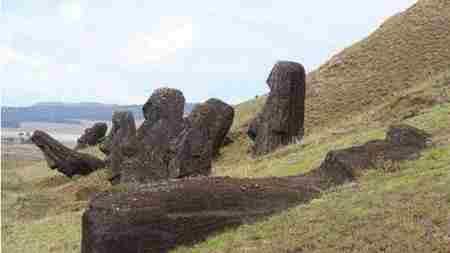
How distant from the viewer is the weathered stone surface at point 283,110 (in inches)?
1227

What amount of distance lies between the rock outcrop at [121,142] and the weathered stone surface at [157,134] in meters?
1.23

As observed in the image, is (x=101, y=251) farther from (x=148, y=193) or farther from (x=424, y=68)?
(x=424, y=68)

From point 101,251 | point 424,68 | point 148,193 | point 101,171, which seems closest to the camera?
point 101,251

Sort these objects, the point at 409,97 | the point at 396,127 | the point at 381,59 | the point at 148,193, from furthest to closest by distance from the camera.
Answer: the point at 381,59
the point at 409,97
the point at 396,127
the point at 148,193

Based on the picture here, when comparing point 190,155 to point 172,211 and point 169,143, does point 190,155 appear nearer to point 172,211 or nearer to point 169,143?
point 169,143

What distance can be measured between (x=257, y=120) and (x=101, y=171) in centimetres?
928

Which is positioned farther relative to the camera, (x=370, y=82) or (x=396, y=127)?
(x=370, y=82)

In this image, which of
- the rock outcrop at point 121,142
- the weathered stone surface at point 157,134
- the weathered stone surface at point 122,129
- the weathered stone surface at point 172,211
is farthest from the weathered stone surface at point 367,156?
the weathered stone surface at point 122,129

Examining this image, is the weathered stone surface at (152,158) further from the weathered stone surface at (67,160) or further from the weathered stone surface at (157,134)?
the weathered stone surface at (67,160)

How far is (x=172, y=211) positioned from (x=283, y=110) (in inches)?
704

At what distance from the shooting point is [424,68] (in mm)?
44281

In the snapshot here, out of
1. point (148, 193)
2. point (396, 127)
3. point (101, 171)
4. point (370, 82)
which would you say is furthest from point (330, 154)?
point (370, 82)

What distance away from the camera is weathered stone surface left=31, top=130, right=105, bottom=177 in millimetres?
38969

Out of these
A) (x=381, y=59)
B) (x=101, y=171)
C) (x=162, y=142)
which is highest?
(x=381, y=59)
